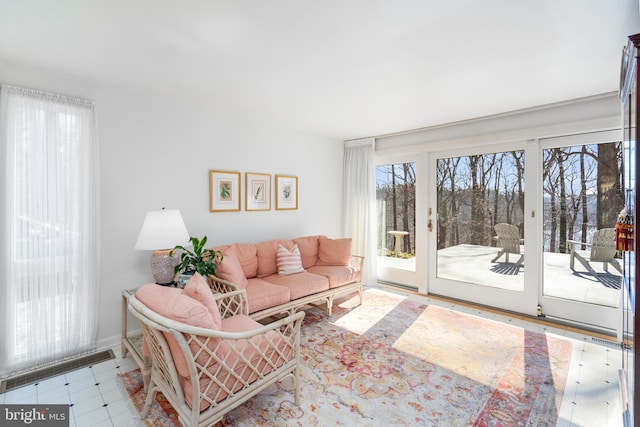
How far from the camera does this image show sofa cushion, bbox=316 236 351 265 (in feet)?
13.4

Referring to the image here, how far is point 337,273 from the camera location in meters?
3.73

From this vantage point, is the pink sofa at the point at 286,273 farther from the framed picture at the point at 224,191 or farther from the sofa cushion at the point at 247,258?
the framed picture at the point at 224,191

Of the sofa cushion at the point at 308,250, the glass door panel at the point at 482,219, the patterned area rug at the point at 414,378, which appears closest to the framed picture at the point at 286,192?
the sofa cushion at the point at 308,250

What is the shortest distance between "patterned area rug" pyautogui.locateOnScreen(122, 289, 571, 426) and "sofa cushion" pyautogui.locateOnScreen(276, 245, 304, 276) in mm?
620

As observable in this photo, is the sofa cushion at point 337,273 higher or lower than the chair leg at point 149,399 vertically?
higher

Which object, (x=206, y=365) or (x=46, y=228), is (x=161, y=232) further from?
(x=206, y=365)

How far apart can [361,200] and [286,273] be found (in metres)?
1.97

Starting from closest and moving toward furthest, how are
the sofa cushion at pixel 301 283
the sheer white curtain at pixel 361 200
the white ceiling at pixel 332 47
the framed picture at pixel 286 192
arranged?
the white ceiling at pixel 332 47 → the sofa cushion at pixel 301 283 → the framed picture at pixel 286 192 → the sheer white curtain at pixel 361 200

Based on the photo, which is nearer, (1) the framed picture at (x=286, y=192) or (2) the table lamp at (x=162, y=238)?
(2) the table lamp at (x=162, y=238)

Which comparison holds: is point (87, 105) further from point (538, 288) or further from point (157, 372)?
point (538, 288)

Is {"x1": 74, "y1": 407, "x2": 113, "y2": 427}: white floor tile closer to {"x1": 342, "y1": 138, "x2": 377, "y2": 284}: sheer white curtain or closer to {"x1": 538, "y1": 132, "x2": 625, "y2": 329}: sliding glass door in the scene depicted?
{"x1": 342, "y1": 138, "x2": 377, "y2": 284}: sheer white curtain

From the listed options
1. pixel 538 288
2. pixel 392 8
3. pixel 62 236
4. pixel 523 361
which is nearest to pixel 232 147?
pixel 62 236

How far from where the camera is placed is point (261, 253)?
3.64m

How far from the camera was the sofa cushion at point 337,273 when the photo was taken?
365 cm
